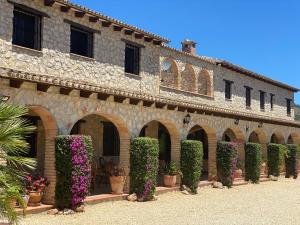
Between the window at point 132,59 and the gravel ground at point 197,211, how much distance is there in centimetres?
575

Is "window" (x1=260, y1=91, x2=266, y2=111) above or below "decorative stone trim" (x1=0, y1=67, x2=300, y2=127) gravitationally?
above

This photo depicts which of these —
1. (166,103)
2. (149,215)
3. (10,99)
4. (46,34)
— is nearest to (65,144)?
(10,99)

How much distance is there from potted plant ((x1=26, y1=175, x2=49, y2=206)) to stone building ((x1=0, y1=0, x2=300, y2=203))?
484 mm

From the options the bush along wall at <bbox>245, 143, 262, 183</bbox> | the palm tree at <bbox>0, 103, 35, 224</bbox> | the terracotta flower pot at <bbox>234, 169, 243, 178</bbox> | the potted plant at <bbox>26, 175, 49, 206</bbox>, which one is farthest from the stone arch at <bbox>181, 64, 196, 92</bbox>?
the palm tree at <bbox>0, 103, 35, 224</bbox>

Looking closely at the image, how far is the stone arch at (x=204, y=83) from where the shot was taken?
23859 mm

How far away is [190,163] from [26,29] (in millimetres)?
8538

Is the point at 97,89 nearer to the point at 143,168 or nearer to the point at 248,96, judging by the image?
the point at 143,168

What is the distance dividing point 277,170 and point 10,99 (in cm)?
1835

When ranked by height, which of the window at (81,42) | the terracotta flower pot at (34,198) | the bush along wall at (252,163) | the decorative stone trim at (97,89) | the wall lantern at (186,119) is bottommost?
the terracotta flower pot at (34,198)

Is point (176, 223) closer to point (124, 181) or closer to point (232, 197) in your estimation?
point (124, 181)

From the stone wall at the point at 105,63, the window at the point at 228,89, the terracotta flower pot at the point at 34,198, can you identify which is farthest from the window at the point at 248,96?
the terracotta flower pot at the point at 34,198

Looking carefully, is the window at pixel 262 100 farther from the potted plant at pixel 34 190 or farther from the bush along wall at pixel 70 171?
the potted plant at pixel 34 190

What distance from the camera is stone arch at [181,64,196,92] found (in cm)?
2280

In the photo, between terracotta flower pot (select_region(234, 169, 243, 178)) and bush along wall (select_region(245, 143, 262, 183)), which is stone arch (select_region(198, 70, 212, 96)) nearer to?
bush along wall (select_region(245, 143, 262, 183))
